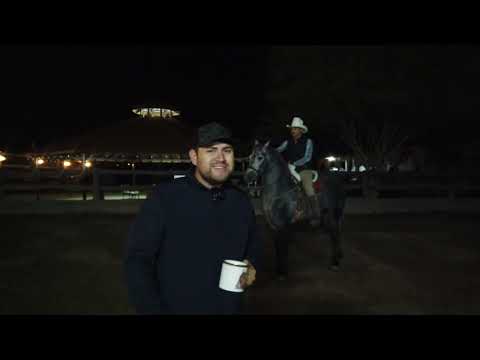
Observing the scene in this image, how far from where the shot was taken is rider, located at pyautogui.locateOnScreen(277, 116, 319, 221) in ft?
19.6

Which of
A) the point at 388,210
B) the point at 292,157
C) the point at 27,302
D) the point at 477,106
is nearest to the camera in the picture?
the point at 27,302

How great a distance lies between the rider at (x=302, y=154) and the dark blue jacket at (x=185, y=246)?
4.20 m

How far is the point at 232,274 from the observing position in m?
1.78

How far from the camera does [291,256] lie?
6441mm

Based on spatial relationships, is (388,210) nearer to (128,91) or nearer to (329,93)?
(329,93)

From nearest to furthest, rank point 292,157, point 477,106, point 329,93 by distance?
point 292,157 → point 477,106 → point 329,93

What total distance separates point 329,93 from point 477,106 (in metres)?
6.88

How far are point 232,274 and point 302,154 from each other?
15.0ft

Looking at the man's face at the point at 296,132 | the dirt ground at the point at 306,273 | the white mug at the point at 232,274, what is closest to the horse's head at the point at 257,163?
the man's face at the point at 296,132

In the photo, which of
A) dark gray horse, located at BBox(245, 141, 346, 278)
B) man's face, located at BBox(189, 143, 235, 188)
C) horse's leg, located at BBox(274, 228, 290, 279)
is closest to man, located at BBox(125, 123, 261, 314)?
man's face, located at BBox(189, 143, 235, 188)

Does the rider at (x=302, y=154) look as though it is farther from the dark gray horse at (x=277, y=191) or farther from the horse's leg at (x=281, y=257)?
the horse's leg at (x=281, y=257)

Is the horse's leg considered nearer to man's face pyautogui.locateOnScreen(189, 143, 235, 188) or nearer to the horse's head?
the horse's head

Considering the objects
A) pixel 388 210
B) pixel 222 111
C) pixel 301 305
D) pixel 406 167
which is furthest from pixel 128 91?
pixel 406 167

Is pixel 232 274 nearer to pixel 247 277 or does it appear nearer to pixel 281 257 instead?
pixel 247 277
